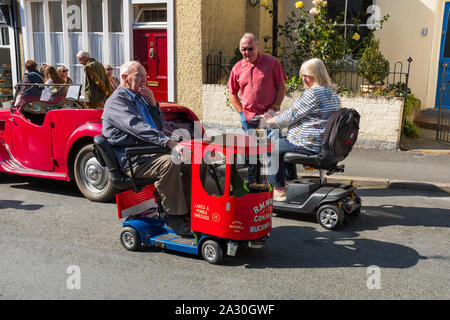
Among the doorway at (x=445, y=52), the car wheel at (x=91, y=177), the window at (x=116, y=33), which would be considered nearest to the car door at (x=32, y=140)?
the car wheel at (x=91, y=177)

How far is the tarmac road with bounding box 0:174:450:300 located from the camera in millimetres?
3844

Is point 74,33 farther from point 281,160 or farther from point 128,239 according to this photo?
point 128,239

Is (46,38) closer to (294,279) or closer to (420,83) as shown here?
(420,83)

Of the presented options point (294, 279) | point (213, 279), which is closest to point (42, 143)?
point (213, 279)

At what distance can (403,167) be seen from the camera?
810 centimetres

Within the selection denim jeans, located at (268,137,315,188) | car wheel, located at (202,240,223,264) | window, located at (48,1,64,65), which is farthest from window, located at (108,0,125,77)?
car wheel, located at (202,240,223,264)

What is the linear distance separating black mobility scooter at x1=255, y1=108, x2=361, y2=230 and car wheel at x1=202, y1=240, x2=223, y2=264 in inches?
58.5

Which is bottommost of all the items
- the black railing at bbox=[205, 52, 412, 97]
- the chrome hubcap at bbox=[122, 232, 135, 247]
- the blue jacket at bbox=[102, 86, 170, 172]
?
the chrome hubcap at bbox=[122, 232, 135, 247]

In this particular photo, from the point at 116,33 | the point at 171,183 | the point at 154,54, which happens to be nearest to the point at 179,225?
the point at 171,183

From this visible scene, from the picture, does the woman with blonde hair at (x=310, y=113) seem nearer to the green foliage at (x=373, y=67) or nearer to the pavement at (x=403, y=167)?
the pavement at (x=403, y=167)

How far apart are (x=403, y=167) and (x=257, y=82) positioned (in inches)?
131

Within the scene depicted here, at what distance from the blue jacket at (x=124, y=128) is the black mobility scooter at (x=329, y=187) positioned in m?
1.77

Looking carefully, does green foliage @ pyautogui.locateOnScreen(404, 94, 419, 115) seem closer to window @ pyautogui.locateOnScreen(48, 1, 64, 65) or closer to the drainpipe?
the drainpipe
